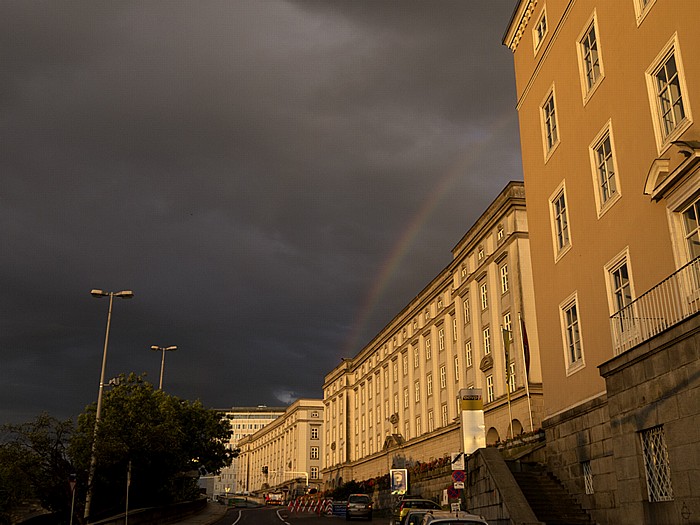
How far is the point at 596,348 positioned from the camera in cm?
2092

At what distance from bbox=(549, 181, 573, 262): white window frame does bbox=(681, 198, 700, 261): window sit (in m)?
6.78

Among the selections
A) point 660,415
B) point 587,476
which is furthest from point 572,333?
point 660,415

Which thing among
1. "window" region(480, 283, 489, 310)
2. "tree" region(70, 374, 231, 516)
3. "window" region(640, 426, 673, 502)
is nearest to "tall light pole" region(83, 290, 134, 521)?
"tree" region(70, 374, 231, 516)

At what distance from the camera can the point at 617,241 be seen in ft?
65.7

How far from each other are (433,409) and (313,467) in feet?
250

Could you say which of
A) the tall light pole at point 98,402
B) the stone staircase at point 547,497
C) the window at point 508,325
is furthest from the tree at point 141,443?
the window at point 508,325

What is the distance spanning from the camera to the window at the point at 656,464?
47.8 feet

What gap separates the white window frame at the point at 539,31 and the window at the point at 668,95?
30.3 ft

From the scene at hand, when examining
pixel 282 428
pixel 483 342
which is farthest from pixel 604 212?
pixel 282 428

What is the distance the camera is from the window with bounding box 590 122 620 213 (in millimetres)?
20578

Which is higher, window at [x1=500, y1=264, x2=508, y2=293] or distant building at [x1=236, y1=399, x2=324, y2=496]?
window at [x1=500, y1=264, x2=508, y2=293]

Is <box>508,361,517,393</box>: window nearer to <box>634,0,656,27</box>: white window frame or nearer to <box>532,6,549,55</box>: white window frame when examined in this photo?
<box>532,6,549,55</box>: white window frame

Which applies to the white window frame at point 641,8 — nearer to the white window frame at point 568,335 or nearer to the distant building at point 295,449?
the white window frame at point 568,335

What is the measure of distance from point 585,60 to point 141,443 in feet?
83.8
